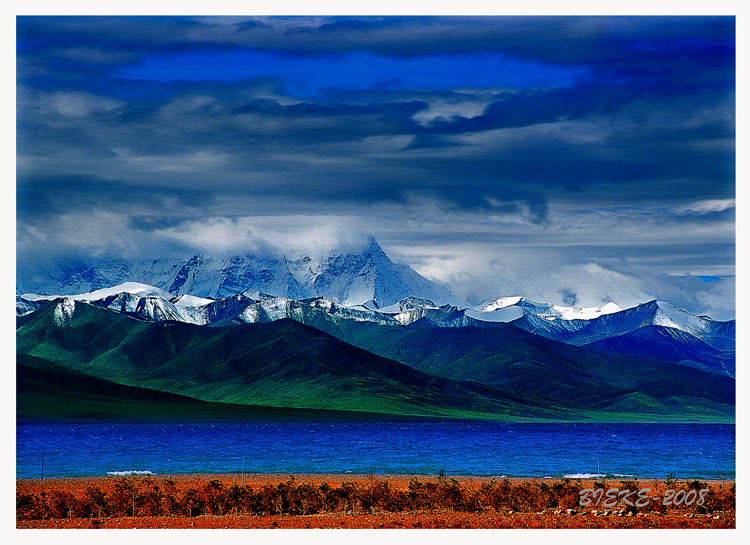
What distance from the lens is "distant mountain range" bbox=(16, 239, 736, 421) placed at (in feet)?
350

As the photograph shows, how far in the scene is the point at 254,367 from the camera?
5118 inches

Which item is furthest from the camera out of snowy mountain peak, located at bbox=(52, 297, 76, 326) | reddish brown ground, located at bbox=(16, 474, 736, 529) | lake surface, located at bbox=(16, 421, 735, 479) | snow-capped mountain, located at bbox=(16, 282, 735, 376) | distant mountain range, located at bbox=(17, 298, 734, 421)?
snow-capped mountain, located at bbox=(16, 282, 735, 376)

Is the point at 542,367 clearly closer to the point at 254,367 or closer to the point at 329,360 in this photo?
the point at 329,360

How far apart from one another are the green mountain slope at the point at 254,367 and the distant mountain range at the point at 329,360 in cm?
31

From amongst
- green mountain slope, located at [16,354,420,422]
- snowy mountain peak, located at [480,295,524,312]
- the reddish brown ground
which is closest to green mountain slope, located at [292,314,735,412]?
snowy mountain peak, located at [480,295,524,312]

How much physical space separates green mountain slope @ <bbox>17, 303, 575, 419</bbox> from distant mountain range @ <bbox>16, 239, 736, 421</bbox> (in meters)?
0.31

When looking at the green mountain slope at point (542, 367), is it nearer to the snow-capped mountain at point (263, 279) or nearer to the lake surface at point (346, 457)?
the snow-capped mountain at point (263, 279)

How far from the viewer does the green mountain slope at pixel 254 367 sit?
379 ft

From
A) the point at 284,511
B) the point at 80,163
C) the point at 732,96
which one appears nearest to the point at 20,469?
the point at 80,163

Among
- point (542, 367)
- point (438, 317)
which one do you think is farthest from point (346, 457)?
point (438, 317)

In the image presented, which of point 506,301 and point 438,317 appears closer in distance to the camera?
point 506,301

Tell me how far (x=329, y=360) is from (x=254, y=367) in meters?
11.5

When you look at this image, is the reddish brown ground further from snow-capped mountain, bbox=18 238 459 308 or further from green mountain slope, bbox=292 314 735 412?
snow-capped mountain, bbox=18 238 459 308

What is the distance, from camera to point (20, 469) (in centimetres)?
3136
